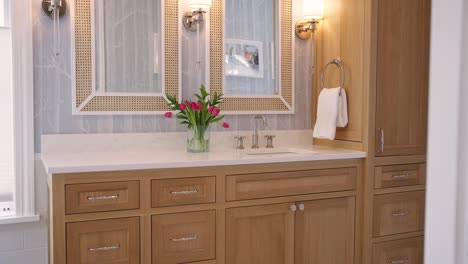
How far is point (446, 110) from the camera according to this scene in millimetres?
488

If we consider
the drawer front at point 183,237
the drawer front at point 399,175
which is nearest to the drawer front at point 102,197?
the drawer front at point 183,237

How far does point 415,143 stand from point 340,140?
1.41 feet

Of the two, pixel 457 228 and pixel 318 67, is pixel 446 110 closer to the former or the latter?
pixel 457 228

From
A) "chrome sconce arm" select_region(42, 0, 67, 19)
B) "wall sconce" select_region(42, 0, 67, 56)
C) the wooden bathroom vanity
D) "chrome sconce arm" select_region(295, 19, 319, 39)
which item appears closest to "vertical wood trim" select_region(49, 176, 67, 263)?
the wooden bathroom vanity

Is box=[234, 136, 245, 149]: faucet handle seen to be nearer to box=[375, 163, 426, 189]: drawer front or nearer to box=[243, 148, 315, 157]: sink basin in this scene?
box=[243, 148, 315, 157]: sink basin

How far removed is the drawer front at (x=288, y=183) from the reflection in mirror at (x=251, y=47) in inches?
28.2

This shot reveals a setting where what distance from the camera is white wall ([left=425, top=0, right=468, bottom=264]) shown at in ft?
1.56

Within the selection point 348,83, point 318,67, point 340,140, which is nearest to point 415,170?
point 340,140

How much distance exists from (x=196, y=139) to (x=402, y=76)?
4.07ft

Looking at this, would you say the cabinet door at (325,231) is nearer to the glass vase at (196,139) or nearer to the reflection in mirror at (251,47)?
the glass vase at (196,139)

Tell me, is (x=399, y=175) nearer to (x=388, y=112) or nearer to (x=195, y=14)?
(x=388, y=112)

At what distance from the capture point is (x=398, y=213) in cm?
243

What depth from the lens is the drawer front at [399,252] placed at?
7.86 ft

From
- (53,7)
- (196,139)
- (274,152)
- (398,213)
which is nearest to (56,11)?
(53,7)
